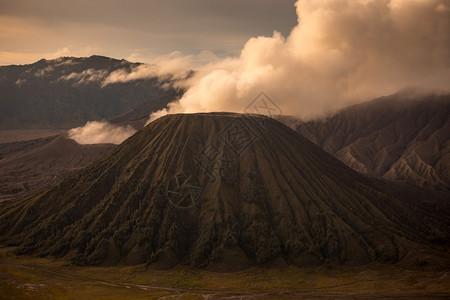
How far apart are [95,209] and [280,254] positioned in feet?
294

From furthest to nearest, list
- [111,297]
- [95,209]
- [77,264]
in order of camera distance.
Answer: [95,209] < [77,264] < [111,297]

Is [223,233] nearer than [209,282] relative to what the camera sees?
No

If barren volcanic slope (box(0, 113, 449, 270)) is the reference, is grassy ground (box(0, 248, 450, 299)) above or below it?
below

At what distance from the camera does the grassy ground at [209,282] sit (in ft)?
457

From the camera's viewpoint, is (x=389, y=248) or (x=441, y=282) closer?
(x=441, y=282)

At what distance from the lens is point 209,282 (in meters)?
153

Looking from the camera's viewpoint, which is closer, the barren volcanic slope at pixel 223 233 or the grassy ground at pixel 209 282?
the grassy ground at pixel 209 282

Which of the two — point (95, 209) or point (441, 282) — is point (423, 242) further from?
point (95, 209)

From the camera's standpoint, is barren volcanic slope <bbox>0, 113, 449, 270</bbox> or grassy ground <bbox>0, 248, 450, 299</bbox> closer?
grassy ground <bbox>0, 248, 450, 299</bbox>

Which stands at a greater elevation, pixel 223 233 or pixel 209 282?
pixel 223 233

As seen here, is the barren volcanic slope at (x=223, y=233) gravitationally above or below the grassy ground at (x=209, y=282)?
above

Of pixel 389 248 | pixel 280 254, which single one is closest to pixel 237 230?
pixel 280 254

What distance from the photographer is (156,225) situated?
184 metres

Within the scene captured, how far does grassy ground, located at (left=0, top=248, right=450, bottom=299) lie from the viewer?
139375 mm
